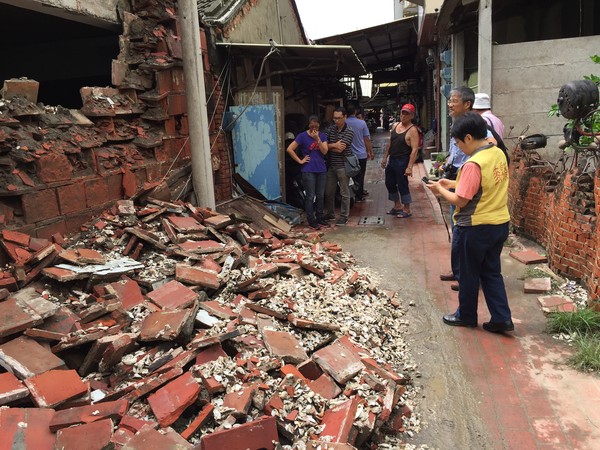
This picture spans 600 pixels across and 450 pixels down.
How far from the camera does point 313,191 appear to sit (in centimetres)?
770

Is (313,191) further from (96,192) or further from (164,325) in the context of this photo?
(164,325)

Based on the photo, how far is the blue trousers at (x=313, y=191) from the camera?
25.0 ft

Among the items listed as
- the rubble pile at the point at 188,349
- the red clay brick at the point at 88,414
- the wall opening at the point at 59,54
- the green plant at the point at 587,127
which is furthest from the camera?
the wall opening at the point at 59,54

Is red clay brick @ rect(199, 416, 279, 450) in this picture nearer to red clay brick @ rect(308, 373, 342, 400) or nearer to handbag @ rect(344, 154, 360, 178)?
red clay brick @ rect(308, 373, 342, 400)

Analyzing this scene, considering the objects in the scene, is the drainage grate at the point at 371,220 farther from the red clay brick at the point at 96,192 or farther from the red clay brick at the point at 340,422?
the red clay brick at the point at 340,422

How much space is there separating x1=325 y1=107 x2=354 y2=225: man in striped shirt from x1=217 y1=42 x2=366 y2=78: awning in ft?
3.18

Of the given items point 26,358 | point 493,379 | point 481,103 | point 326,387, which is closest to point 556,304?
point 493,379

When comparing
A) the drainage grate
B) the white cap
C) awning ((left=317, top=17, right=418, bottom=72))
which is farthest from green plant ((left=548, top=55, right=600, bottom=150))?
awning ((left=317, top=17, right=418, bottom=72))

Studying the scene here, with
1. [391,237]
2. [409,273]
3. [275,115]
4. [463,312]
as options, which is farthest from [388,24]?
[463,312]

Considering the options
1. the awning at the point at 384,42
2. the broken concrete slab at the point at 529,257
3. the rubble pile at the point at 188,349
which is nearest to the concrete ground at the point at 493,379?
the broken concrete slab at the point at 529,257

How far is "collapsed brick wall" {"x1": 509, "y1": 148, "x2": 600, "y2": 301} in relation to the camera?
173 inches

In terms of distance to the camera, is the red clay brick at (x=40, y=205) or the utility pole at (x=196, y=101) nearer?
the red clay brick at (x=40, y=205)

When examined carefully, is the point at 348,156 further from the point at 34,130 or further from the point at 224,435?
the point at 224,435

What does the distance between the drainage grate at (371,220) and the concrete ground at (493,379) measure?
2.17 metres
